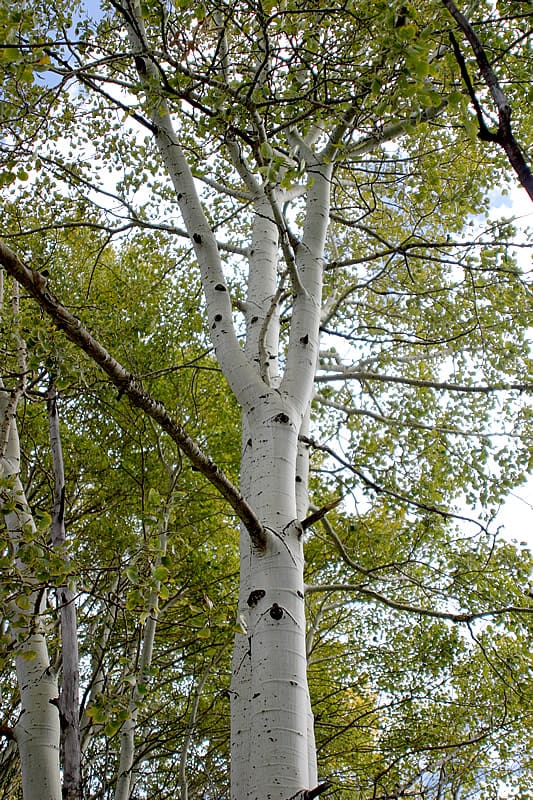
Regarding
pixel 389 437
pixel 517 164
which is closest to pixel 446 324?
pixel 389 437

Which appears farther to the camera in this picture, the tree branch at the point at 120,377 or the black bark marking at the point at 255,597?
the black bark marking at the point at 255,597

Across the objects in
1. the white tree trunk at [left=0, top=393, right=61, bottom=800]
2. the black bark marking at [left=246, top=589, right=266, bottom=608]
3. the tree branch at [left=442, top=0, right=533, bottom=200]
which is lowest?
the white tree trunk at [left=0, top=393, right=61, bottom=800]

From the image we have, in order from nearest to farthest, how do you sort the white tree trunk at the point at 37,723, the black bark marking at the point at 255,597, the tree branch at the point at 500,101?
the tree branch at the point at 500,101 → the black bark marking at the point at 255,597 → the white tree trunk at the point at 37,723

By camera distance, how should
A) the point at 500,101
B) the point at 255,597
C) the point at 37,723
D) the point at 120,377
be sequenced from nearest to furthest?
1. the point at 500,101
2. the point at 120,377
3. the point at 255,597
4. the point at 37,723

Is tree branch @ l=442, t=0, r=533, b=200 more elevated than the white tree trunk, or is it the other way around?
tree branch @ l=442, t=0, r=533, b=200

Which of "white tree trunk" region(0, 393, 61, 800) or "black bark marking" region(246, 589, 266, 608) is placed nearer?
"black bark marking" region(246, 589, 266, 608)

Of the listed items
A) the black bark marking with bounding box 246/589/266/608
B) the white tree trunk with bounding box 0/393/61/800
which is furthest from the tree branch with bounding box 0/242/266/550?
the white tree trunk with bounding box 0/393/61/800

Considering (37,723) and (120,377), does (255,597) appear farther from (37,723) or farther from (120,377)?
(37,723)

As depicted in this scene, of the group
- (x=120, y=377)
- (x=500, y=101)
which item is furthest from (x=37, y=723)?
(x=500, y=101)

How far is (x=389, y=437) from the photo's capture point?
7.72 metres

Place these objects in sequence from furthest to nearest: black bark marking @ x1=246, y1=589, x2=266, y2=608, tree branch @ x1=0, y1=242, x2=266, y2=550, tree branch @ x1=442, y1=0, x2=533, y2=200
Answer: black bark marking @ x1=246, y1=589, x2=266, y2=608
tree branch @ x1=0, y1=242, x2=266, y2=550
tree branch @ x1=442, y1=0, x2=533, y2=200

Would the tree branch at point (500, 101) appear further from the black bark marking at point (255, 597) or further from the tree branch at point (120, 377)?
the black bark marking at point (255, 597)

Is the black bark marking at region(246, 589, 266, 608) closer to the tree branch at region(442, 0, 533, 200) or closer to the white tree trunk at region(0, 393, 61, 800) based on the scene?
the white tree trunk at region(0, 393, 61, 800)

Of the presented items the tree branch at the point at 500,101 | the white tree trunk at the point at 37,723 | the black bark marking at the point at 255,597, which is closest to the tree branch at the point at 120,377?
the black bark marking at the point at 255,597
